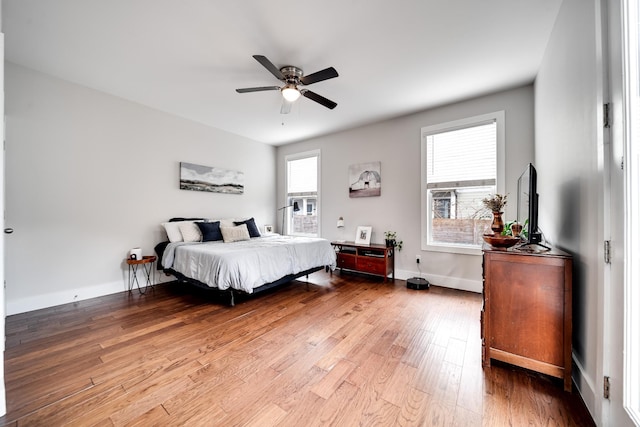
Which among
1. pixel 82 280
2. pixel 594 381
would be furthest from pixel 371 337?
pixel 82 280

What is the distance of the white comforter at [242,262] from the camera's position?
2.84 metres

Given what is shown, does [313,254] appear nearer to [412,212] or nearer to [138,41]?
[412,212]

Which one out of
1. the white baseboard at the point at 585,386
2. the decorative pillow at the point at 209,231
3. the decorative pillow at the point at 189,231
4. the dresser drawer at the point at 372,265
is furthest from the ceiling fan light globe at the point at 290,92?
the white baseboard at the point at 585,386

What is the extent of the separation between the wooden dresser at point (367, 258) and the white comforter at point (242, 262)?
705 mm

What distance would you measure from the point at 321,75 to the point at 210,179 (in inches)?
126

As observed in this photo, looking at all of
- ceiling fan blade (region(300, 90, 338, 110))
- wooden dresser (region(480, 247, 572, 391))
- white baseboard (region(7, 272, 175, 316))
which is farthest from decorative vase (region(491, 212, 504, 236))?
white baseboard (region(7, 272, 175, 316))

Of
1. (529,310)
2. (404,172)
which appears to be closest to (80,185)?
(404,172)

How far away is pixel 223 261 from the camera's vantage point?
2.86 m

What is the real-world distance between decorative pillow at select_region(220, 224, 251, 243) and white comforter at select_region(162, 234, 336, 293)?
1.72ft

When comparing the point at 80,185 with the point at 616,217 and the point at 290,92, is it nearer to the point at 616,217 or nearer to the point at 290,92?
the point at 290,92

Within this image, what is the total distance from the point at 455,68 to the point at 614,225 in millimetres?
2367

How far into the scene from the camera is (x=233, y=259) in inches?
113

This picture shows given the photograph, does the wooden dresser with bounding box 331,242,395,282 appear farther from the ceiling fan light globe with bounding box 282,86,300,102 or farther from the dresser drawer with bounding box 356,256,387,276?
the ceiling fan light globe with bounding box 282,86,300,102

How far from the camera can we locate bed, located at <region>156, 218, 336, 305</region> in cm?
287
